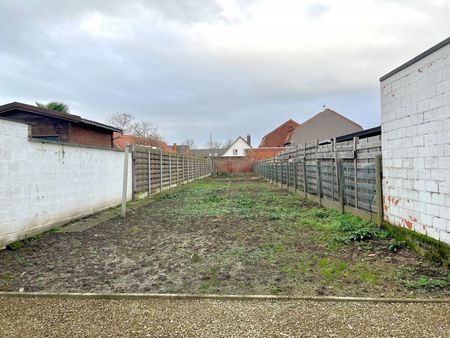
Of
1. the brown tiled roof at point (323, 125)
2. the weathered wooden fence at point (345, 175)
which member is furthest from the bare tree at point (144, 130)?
the weathered wooden fence at point (345, 175)

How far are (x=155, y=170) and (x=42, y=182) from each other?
7.70 metres

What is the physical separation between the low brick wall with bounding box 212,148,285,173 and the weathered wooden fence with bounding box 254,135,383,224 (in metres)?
26.5

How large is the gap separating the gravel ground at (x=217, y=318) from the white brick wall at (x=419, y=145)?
1.55 m

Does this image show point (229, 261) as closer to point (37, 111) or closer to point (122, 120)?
point (37, 111)

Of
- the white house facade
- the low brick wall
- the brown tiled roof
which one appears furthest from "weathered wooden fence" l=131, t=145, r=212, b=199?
the white house facade

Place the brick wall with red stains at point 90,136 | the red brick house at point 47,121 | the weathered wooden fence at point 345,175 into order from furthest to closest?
the brick wall with red stains at point 90,136
the red brick house at point 47,121
the weathered wooden fence at point 345,175

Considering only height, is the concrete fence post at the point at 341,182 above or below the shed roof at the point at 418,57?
below

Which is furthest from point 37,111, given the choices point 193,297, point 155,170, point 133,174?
point 193,297

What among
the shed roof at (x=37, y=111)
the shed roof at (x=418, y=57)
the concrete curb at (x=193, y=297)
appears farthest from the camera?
the shed roof at (x=37, y=111)

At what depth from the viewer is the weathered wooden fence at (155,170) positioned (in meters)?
11.2

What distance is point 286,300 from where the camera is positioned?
2.84m

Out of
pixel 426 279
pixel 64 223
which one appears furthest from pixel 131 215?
pixel 426 279

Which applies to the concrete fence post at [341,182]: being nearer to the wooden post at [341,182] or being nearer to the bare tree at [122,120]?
the wooden post at [341,182]

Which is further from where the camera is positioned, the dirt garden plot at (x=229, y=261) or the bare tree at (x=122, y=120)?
the bare tree at (x=122, y=120)
